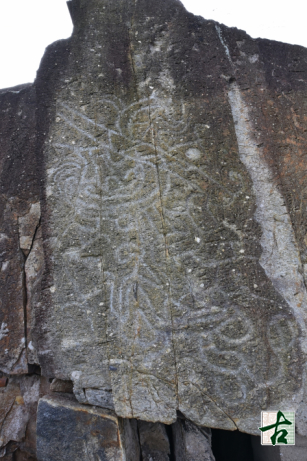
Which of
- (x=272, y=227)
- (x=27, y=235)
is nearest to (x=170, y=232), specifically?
(x=272, y=227)

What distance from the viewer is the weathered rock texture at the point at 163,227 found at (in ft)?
5.10

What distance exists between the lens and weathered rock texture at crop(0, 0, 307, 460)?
1.56 m

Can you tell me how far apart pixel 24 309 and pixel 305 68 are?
2.37 metres

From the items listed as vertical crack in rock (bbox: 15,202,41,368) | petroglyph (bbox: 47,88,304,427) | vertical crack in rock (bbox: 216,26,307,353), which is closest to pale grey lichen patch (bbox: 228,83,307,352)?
vertical crack in rock (bbox: 216,26,307,353)

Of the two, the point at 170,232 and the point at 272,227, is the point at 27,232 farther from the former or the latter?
the point at 272,227

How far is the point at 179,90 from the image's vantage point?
6.05 feet

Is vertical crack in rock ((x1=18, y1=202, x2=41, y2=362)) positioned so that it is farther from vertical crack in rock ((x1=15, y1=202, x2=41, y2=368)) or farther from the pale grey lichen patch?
the pale grey lichen patch

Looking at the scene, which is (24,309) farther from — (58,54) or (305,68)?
(305,68)

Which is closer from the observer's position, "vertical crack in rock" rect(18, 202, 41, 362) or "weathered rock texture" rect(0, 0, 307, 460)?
"weathered rock texture" rect(0, 0, 307, 460)

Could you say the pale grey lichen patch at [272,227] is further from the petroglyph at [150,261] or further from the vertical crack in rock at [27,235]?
the vertical crack in rock at [27,235]

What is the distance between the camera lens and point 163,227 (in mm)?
1682

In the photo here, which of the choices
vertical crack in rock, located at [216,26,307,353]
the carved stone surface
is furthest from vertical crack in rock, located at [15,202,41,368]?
vertical crack in rock, located at [216,26,307,353]

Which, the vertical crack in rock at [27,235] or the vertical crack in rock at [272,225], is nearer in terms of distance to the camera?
the vertical crack in rock at [272,225]

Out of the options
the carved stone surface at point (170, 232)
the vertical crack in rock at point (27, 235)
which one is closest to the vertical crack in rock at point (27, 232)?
the vertical crack in rock at point (27, 235)
